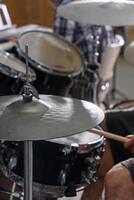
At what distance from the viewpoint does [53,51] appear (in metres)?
2.23

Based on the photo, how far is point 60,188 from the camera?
1.39 metres

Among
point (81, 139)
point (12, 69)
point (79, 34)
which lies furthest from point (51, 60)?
point (81, 139)

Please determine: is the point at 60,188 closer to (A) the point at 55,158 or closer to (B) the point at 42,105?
(A) the point at 55,158

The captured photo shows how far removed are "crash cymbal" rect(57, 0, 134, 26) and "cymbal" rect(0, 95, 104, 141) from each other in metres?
0.56

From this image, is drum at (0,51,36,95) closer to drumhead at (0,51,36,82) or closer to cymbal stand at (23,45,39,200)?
drumhead at (0,51,36,82)

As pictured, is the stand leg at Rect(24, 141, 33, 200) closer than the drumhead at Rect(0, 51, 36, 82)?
Yes

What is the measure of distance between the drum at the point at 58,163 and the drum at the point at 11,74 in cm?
29

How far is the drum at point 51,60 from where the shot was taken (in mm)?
1983

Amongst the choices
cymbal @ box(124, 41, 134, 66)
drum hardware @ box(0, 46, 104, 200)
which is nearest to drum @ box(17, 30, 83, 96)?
cymbal @ box(124, 41, 134, 66)

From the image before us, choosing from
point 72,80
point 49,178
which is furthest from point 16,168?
point 72,80

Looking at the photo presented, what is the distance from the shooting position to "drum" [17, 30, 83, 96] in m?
1.98

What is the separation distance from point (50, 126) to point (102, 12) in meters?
0.81

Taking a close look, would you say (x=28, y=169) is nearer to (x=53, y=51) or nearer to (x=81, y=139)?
(x=81, y=139)

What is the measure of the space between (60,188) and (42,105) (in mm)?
369
